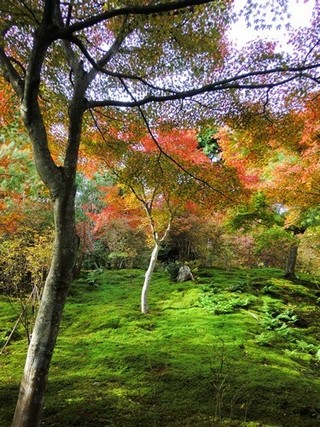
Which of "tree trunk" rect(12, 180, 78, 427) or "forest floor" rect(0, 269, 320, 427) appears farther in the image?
"forest floor" rect(0, 269, 320, 427)

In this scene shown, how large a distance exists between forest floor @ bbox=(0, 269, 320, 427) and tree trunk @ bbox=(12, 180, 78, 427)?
2.14 ft

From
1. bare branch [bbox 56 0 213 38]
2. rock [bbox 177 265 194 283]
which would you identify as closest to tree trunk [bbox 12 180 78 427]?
bare branch [bbox 56 0 213 38]

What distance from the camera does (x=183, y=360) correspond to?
215 inches

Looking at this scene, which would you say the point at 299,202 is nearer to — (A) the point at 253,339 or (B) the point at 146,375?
(A) the point at 253,339

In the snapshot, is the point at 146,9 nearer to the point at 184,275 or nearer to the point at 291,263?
the point at 184,275

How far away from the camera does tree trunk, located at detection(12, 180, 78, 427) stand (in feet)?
9.97

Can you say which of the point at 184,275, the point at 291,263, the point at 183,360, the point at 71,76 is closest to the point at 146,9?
the point at 71,76

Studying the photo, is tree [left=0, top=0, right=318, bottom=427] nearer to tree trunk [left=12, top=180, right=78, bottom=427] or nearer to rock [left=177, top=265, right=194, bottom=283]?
tree trunk [left=12, top=180, right=78, bottom=427]

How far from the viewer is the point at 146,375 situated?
4898 mm

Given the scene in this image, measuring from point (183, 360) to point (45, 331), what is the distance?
3.17m

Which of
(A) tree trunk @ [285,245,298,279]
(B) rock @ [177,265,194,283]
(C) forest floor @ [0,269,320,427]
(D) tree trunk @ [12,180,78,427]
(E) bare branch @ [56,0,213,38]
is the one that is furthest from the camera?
(A) tree trunk @ [285,245,298,279]

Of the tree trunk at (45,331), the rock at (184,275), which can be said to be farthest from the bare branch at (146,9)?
the rock at (184,275)

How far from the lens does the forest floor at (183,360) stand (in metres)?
3.79

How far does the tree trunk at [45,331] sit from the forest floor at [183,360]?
2.14 ft
